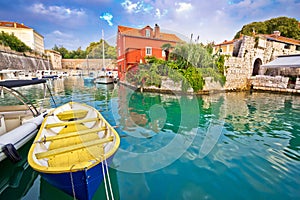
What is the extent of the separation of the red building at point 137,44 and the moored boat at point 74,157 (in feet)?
50.3

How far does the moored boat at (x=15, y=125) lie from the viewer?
9.96 feet

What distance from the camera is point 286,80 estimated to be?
44.7ft

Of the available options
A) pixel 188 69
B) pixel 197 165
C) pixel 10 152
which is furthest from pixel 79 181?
pixel 188 69

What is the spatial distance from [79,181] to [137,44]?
73.5ft

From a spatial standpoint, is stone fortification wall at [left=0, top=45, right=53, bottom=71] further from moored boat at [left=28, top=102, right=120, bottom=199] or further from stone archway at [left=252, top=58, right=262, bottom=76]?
stone archway at [left=252, top=58, right=262, bottom=76]

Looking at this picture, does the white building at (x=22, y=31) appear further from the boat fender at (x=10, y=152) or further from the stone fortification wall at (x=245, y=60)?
the boat fender at (x=10, y=152)

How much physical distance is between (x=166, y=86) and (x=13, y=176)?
39.0ft

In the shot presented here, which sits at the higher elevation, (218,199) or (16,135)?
(16,135)

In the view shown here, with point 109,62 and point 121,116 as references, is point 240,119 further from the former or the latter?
point 109,62

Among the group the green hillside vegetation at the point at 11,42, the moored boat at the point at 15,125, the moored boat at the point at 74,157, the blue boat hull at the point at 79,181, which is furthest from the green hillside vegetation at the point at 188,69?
the green hillside vegetation at the point at 11,42

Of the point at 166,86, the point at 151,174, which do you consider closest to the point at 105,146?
the point at 151,174

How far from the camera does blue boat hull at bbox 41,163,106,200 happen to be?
1887 millimetres

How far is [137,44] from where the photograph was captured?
22.4 metres

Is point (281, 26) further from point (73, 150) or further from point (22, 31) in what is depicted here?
point (22, 31)
